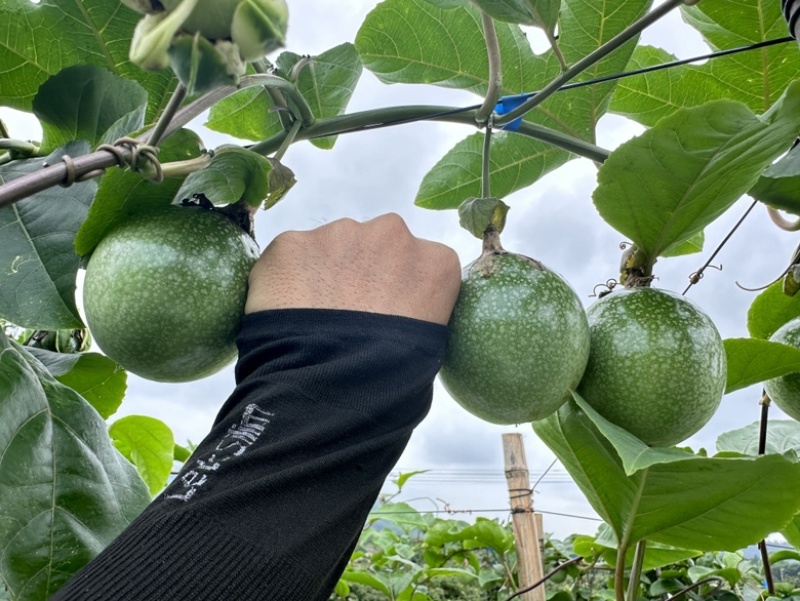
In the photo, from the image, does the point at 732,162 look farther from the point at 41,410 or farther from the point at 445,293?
the point at 41,410

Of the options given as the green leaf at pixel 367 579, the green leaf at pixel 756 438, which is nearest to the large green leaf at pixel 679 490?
the green leaf at pixel 756 438

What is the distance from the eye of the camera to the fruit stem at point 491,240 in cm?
84

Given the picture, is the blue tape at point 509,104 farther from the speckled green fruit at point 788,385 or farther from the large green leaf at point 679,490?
the speckled green fruit at point 788,385

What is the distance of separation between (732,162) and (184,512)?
23.6 inches

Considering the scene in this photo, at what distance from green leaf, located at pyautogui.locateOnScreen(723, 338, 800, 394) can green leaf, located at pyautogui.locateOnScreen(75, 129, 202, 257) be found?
2.23ft

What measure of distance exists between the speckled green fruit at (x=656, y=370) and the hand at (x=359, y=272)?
0.58ft

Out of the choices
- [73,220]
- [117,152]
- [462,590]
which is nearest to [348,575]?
[462,590]

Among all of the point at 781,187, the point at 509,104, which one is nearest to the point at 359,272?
the point at 509,104

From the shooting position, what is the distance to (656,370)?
0.77 m

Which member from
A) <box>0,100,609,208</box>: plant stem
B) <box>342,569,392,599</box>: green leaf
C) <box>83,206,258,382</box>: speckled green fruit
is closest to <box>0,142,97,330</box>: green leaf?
<box>83,206,258,382</box>: speckled green fruit

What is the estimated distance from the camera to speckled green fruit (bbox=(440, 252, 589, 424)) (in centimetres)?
73

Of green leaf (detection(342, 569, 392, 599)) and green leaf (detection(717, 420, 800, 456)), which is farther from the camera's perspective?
green leaf (detection(342, 569, 392, 599))

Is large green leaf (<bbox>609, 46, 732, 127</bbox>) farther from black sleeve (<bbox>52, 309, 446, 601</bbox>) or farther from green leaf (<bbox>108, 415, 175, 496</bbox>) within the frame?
green leaf (<bbox>108, 415, 175, 496</bbox>)

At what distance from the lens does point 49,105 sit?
2.68ft
